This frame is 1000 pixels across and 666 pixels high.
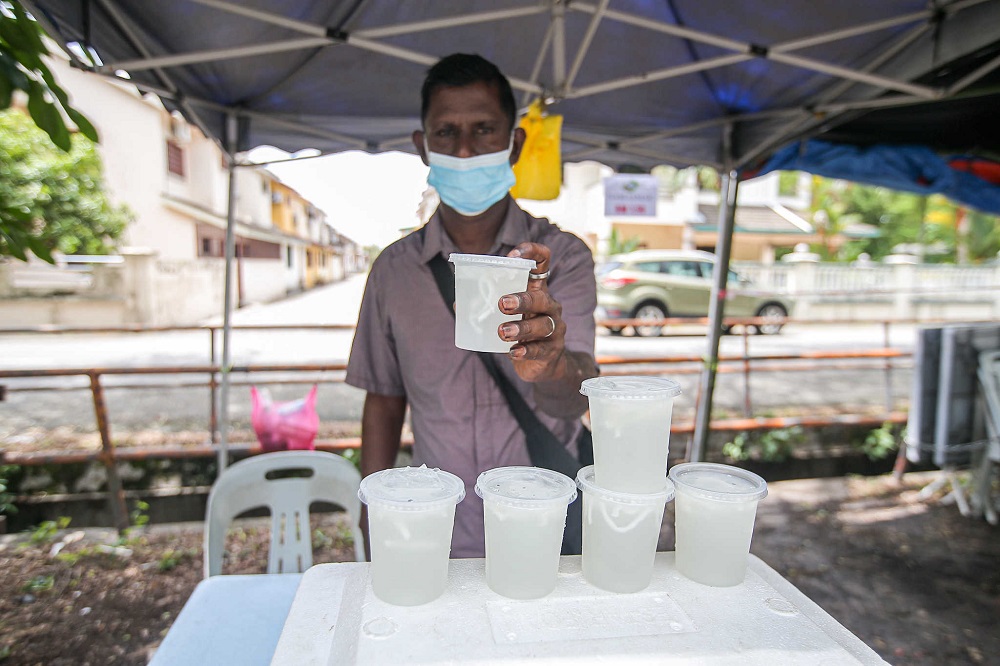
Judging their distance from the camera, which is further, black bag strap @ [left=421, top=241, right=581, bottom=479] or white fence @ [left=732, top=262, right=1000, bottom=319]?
white fence @ [left=732, top=262, right=1000, bottom=319]

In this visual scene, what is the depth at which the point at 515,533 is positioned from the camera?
1047 mm

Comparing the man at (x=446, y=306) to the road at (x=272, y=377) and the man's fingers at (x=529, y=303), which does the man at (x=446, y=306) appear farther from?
the road at (x=272, y=377)

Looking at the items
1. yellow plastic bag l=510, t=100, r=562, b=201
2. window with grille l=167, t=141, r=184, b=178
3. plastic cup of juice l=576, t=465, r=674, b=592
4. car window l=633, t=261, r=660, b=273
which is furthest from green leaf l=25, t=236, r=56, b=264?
window with grille l=167, t=141, r=184, b=178

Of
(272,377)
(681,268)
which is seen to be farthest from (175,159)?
(681,268)

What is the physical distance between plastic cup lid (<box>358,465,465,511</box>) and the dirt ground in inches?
76.9

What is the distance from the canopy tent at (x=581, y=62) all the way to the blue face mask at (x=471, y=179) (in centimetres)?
95

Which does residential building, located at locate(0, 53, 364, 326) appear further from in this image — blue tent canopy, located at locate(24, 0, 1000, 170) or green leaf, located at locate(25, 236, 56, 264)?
green leaf, located at locate(25, 236, 56, 264)

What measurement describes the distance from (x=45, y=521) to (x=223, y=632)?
3.47 m

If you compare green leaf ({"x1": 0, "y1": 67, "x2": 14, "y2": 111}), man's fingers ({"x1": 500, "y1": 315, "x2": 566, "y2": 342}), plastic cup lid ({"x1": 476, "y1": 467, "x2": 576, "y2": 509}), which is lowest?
plastic cup lid ({"x1": 476, "y1": 467, "x2": 576, "y2": 509})

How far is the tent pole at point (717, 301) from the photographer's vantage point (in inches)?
158

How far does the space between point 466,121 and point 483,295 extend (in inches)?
29.1

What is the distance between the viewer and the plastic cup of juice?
108 centimetres

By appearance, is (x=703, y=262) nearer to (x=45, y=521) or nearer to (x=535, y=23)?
(x=535, y=23)


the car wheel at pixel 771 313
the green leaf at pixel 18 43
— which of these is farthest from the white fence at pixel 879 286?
the green leaf at pixel 18 43
